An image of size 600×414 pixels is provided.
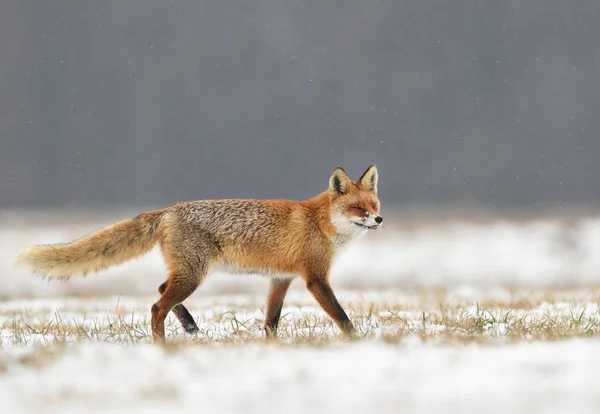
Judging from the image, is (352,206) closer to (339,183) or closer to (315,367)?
(339,183)

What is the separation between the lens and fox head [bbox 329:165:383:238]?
8062 mm

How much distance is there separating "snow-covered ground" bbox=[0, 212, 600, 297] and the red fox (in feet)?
24.6

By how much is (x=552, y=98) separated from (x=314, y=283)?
72.0 m

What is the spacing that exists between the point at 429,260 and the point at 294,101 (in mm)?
54062

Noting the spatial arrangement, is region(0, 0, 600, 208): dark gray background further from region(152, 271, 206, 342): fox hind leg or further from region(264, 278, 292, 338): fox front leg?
region(152, 271, 206, 342): fox hind leg

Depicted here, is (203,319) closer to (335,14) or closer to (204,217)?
(204,217)

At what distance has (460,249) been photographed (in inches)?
930

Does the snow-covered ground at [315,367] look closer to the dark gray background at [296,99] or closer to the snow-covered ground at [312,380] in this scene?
the snow-covered ground at [312,380]

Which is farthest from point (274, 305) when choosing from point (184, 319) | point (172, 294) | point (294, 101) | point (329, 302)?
point (294, 101)

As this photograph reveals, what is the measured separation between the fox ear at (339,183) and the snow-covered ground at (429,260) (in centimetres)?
841

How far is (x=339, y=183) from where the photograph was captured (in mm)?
8367

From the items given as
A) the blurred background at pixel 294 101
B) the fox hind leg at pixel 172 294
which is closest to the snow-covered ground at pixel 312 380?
the fox hind leg at pixel 172 294

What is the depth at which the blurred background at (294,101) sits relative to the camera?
2677 inches

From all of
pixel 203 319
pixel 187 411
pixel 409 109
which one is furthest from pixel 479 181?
pixel 187 411
